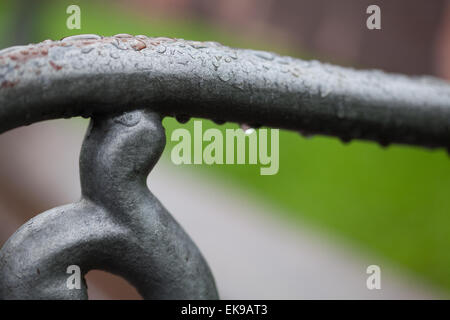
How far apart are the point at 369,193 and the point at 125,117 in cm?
381

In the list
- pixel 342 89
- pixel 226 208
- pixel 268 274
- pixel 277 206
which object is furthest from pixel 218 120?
pixel 277 206

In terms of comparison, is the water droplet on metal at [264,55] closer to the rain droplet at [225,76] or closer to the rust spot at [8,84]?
the rain droplet at [225,76]

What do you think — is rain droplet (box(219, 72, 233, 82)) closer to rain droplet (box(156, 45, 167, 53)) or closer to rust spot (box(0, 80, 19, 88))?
rain droplet (box(156, 45, 167, 53))

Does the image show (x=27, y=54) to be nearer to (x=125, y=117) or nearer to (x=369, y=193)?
(x=125, y=117)

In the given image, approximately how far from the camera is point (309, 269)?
278 centimetres

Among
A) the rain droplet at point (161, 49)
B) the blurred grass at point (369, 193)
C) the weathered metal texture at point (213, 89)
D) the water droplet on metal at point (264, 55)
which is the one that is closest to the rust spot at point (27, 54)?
the weathered metal texture at point (213, 89)

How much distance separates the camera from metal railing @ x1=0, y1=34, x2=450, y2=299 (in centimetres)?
56

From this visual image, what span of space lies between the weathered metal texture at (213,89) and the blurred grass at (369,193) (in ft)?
9.30

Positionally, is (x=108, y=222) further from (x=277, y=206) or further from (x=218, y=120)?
(x=277, y=206)

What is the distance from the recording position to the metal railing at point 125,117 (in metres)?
0.56

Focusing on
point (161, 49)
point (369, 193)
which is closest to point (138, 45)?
point (161, 49)

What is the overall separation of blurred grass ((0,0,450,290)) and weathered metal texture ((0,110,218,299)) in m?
3.08

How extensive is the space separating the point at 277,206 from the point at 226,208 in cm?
55

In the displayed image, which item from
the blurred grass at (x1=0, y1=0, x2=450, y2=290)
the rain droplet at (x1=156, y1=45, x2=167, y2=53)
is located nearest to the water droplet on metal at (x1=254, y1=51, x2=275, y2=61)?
the rain droplet at (x1=156, y1=45, x2=167, y2=53)
